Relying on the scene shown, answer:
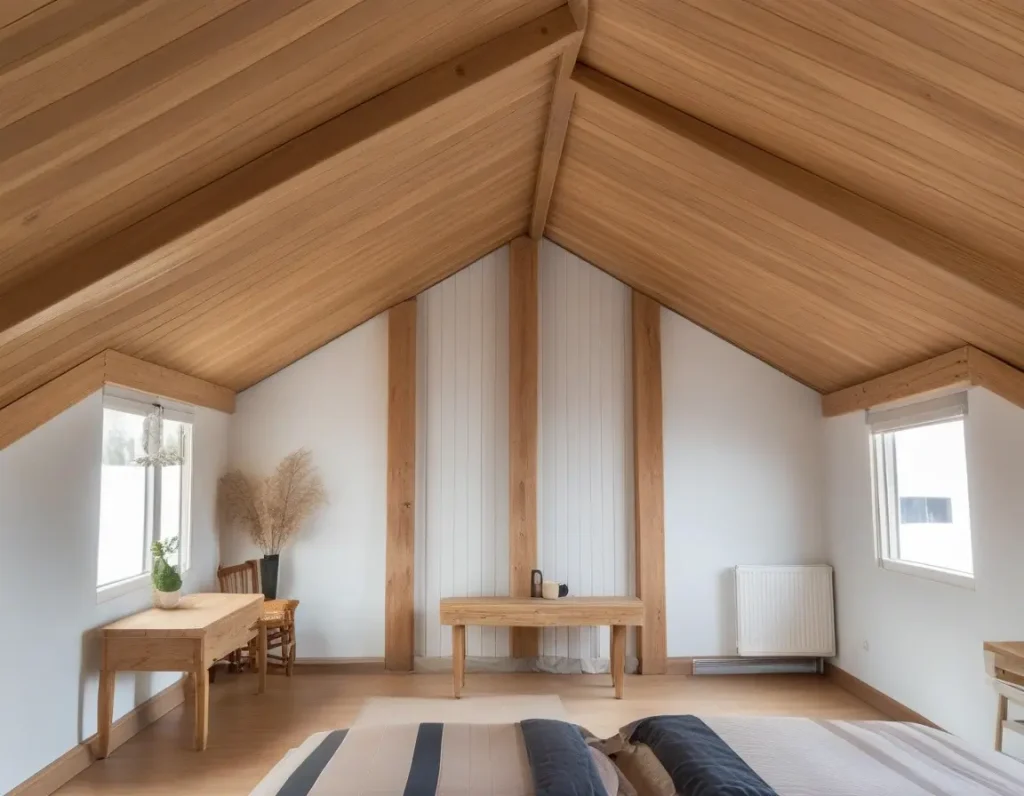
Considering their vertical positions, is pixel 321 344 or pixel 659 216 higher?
pixel 659 216

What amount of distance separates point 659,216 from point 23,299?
129 inches

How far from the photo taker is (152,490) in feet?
17.3

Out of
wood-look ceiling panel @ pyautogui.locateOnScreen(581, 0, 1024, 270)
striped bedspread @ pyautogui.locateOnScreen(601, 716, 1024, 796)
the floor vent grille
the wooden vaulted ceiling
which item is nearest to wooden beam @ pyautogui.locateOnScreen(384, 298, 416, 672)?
the wooden vaulted ceiling

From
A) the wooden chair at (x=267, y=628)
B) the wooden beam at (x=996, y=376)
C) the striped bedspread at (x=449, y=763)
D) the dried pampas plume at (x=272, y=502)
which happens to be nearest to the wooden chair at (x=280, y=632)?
the wooden chair at (x=267, y=628)

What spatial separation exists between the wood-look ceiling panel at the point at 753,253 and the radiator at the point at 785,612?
1444 mm

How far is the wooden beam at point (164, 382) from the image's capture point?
173 inches

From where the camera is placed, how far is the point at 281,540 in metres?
6.27

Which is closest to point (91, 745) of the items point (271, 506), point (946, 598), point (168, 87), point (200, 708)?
point (200, 708)

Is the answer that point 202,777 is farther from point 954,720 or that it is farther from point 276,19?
point 954,720

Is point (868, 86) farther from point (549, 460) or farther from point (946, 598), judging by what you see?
point (549, 460)

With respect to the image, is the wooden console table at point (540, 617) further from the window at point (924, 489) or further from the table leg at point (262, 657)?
the window at point (924, 489)

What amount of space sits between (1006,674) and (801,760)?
1658 mm

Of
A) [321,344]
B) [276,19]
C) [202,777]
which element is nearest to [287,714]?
[202,777]

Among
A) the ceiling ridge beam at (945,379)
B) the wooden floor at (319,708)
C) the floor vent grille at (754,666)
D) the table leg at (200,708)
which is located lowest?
the wooden floor at (319,708)
